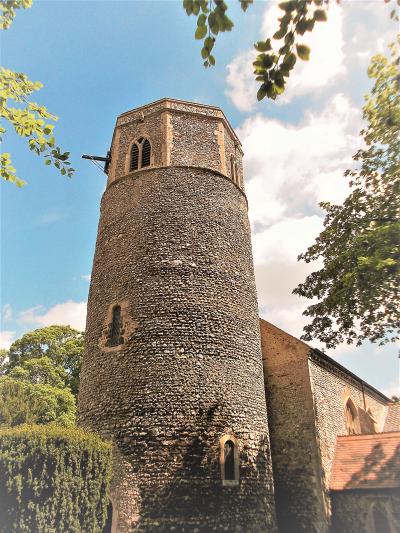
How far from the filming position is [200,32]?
12.2ft

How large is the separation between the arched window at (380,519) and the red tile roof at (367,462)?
0.59m

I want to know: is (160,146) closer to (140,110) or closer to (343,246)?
(140,110)

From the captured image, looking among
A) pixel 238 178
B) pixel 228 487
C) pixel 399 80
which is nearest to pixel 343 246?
pixel 399 80

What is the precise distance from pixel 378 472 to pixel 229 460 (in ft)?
19.4

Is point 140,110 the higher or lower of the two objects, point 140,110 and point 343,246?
the higher

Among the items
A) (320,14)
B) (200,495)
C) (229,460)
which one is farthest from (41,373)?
(320,14)

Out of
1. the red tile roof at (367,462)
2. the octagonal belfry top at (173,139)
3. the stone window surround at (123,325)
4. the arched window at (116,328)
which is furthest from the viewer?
the octagonal belfry top at (173,139)

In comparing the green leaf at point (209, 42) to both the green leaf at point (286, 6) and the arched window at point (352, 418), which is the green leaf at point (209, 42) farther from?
the arched window at point (352, 418)

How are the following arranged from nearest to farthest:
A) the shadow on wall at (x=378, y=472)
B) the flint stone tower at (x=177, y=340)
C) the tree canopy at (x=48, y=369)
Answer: the flint stone tower at (x=177, y=340) → the shadow on wall at (x=378, y=472) → the tree canopy at (x=48, y=369)

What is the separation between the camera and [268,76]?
13.0 ft

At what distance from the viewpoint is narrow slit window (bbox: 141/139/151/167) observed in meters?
15.4

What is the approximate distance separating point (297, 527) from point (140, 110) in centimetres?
1534

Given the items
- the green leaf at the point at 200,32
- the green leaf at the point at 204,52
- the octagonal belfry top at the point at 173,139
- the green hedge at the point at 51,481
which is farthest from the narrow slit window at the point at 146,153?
the green leaf at the point at 200,32

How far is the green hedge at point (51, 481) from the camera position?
8.16 metres
